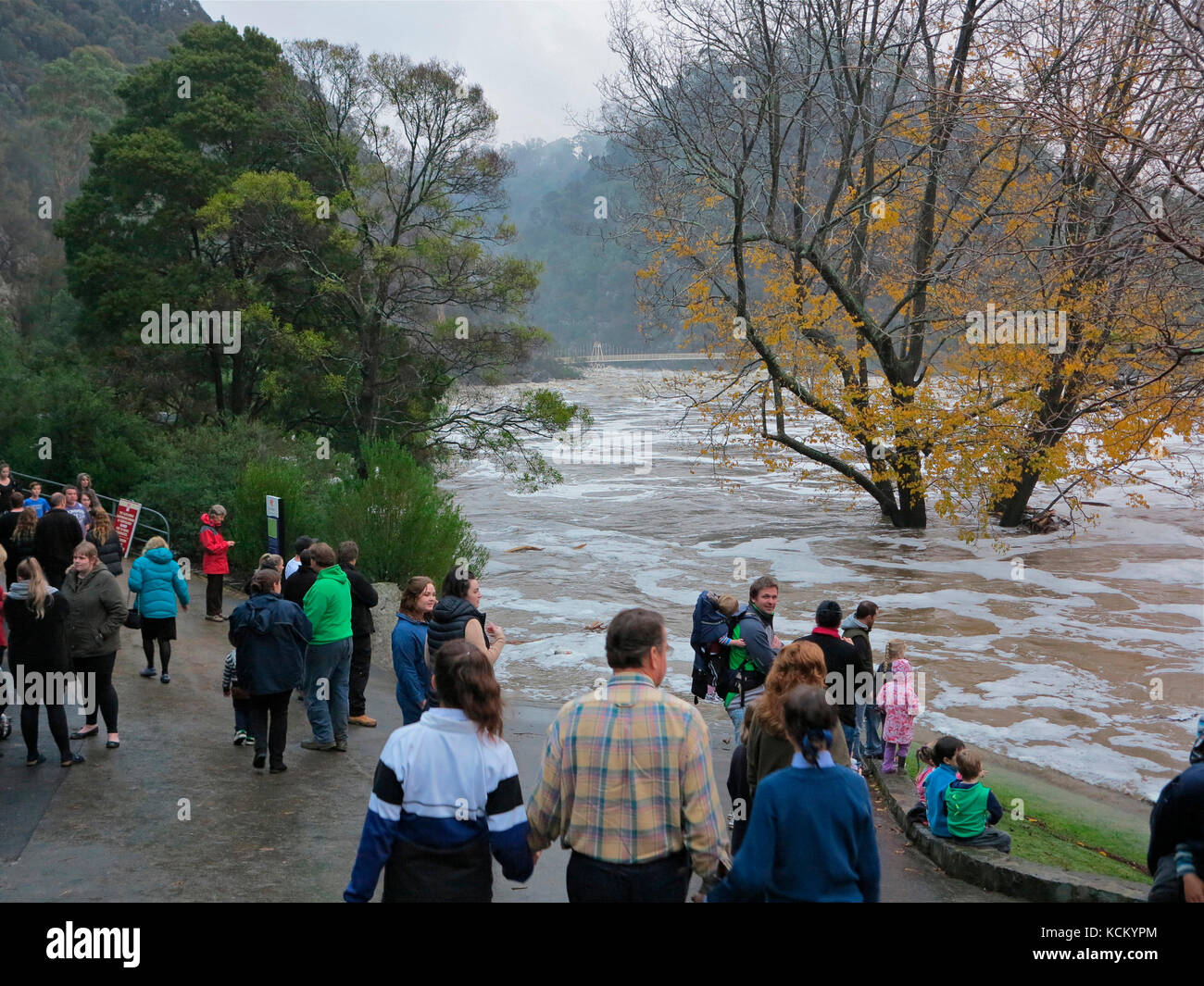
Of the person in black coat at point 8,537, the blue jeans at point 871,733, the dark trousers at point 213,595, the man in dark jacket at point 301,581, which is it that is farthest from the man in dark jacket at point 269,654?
the dark trousers at point 213,595

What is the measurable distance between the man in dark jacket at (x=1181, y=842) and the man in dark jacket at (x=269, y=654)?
5.74 m

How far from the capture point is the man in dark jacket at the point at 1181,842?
379 centimetres

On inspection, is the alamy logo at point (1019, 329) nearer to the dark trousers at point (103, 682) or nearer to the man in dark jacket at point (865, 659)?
the man in dark jacket at point (865, 659)

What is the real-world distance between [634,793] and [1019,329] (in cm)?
1681

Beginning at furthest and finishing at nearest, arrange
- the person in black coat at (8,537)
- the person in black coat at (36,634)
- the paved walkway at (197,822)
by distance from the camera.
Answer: the person in black coat at (8,537) → the person in black coat at (36,634) → the paved walkway at (197,822)

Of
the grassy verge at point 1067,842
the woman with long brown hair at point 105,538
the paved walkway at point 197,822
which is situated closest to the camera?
the paved walkway at point 197,822

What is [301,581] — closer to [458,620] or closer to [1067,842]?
[458,620]

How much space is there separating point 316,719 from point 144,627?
2.74m

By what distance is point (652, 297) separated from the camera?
24359 mm

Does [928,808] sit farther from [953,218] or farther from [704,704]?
[953,218]

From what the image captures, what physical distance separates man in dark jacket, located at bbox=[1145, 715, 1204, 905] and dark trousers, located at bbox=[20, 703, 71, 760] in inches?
273

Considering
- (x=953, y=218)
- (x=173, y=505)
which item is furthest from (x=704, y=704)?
(x=953, y=218)

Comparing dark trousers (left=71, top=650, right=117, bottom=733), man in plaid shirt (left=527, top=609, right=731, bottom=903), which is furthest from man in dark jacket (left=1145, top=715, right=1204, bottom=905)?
dark trousers (left=71, top=650, right=117, bottom=733)

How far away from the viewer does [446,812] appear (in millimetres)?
3518
